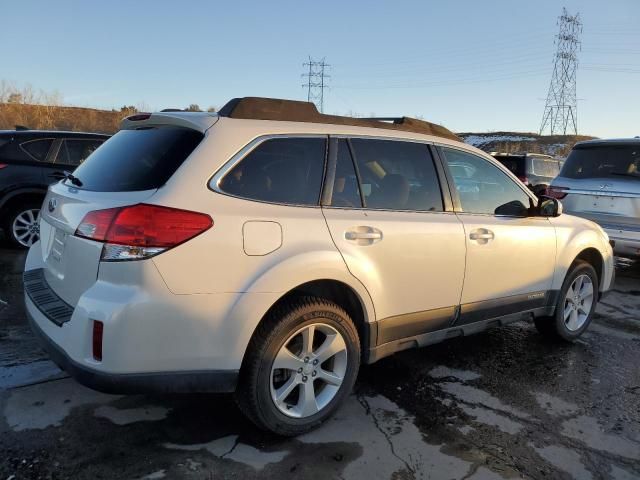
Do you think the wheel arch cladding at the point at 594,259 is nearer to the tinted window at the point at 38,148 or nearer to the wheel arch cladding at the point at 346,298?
the wheel arch cladding at the point at 346,298

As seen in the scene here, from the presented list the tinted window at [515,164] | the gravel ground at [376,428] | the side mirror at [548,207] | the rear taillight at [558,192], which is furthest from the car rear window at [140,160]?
the tinted window at [515,164]

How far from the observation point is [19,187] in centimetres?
710

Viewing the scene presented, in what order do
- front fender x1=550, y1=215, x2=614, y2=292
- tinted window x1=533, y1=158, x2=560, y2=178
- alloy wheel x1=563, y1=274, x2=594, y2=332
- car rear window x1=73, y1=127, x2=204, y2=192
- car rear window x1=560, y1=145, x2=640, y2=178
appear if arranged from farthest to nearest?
tinted window x1=533, y1=158, x2=560, y2=178, car rear window x1=560, y1=145, x2=640, y2=178, alloy wheel x1=563, y1=274, x2=594, y2=332, front fender x1=550, y1=215, x2=614, y2=292, car rear window x1=73, y1=127, x2=204, y2=192

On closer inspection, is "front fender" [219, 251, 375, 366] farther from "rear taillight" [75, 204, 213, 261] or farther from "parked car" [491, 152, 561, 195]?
"parked car" [491, 152, 561, 195]

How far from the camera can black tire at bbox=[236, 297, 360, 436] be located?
2.71 meters

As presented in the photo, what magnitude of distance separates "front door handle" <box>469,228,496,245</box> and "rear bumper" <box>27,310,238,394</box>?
195 centimetres

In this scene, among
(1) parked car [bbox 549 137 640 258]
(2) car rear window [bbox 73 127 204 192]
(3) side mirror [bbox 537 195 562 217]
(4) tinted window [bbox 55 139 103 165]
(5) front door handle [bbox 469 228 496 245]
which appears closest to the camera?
(2) car rear window [bbox 73 127 204 192]

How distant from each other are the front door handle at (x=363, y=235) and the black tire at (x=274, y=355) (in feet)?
1.28

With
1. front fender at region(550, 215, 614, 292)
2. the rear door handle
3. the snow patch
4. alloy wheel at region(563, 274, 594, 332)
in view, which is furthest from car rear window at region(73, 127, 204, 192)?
the snow patch

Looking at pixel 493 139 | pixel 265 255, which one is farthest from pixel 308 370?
pixel 493 139

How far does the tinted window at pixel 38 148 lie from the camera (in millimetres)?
7254

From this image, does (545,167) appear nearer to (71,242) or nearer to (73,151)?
(73,151)

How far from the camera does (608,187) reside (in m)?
6.75

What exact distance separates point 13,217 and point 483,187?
20.6 feet
